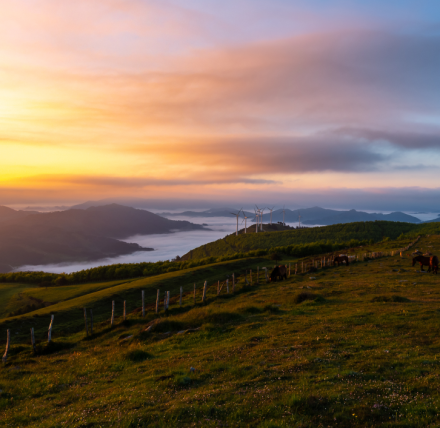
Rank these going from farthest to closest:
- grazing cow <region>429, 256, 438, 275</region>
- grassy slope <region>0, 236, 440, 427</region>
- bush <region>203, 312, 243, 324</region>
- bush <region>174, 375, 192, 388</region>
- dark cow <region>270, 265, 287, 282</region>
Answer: dark cow <region>270, 265, 287, 282</region>
grazing cow <region>429, 256, 438, 275</region>
bush <region>203, 312, 243, 324</region>
bush <region>174, 375, 192, 388</region>
grassy slope <region>0, 236, 440, 427</region>

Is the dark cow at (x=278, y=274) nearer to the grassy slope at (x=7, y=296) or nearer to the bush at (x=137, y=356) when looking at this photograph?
the bush at (x=137, y=356)

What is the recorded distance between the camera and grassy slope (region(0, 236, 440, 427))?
10023mm

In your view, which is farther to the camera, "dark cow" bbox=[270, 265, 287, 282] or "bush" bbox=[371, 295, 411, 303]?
"dark cow" bbox=[270, 265, 287, 282]

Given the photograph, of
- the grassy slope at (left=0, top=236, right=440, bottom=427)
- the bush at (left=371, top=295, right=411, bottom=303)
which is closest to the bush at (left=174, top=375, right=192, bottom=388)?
the grassy slope at (left=0, top=236, right=440, bottom=427)

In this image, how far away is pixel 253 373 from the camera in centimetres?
1390

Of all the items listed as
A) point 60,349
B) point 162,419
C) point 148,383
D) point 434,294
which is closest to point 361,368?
point 162,419

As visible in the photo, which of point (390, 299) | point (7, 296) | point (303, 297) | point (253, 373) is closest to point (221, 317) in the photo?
point (303, 297)

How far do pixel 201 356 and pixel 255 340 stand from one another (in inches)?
154

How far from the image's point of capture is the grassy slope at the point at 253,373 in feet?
32.9

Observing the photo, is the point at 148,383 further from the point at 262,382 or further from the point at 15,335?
the point at 15,335

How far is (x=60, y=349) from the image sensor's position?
2791 cm

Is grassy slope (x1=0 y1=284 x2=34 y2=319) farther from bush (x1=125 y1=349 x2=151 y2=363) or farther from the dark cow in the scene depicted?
bush (x1=125 y1=349 x2=151 y2=363)

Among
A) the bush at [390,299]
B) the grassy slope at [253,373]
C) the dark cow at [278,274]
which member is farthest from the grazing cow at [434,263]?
the bush at [390,299]

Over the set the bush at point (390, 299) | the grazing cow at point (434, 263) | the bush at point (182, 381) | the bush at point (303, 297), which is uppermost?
the grazing cow at point (434, 263)
